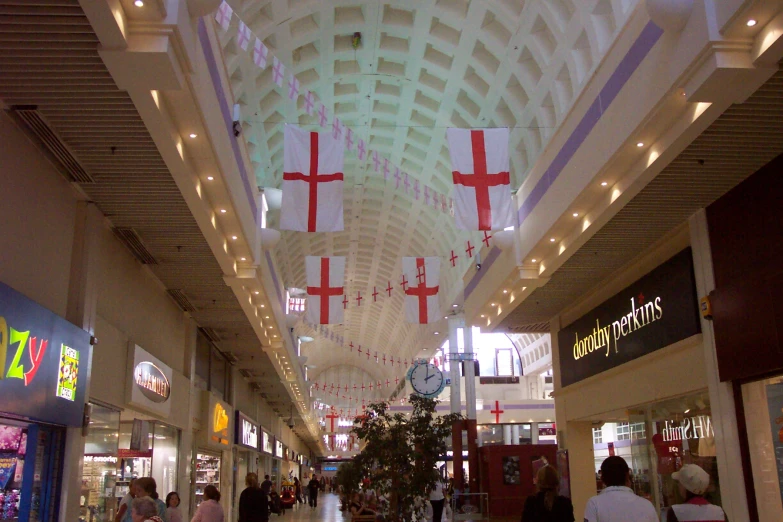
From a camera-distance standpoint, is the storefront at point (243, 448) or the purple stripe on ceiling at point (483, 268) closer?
the purple stripe on ceiling at point (483, 268)

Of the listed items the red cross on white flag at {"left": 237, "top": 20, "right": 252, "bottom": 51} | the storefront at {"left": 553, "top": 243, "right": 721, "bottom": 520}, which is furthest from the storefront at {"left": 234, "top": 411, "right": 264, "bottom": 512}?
the red cross on white flag at {"left": 237, "top": 20, "right": 252, "bottom": 51}

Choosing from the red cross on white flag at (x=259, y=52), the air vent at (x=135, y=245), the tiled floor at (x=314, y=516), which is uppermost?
the red cross on white flag at (x=259, y=52)

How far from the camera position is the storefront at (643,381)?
10000mm

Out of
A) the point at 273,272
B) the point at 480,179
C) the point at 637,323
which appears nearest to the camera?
the point at 480,179

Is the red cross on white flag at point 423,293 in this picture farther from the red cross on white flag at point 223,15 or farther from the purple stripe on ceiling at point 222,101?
the red cross on white flag at point 223,15

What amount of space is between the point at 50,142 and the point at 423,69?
442 inches

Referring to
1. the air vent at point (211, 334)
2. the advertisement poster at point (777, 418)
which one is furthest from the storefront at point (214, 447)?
the advertisement poster at point (777, 418)

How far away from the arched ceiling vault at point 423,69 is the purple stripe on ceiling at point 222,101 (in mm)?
3131

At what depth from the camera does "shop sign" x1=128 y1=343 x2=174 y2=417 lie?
417 inches

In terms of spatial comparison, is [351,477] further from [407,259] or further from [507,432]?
[507,432]

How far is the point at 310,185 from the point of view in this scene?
1028 cm

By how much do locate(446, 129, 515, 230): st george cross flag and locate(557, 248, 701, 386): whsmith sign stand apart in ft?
8.26

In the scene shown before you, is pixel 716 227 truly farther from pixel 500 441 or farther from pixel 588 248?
pixel 500 441

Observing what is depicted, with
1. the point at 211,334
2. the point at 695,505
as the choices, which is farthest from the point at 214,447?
the point at 695,505
